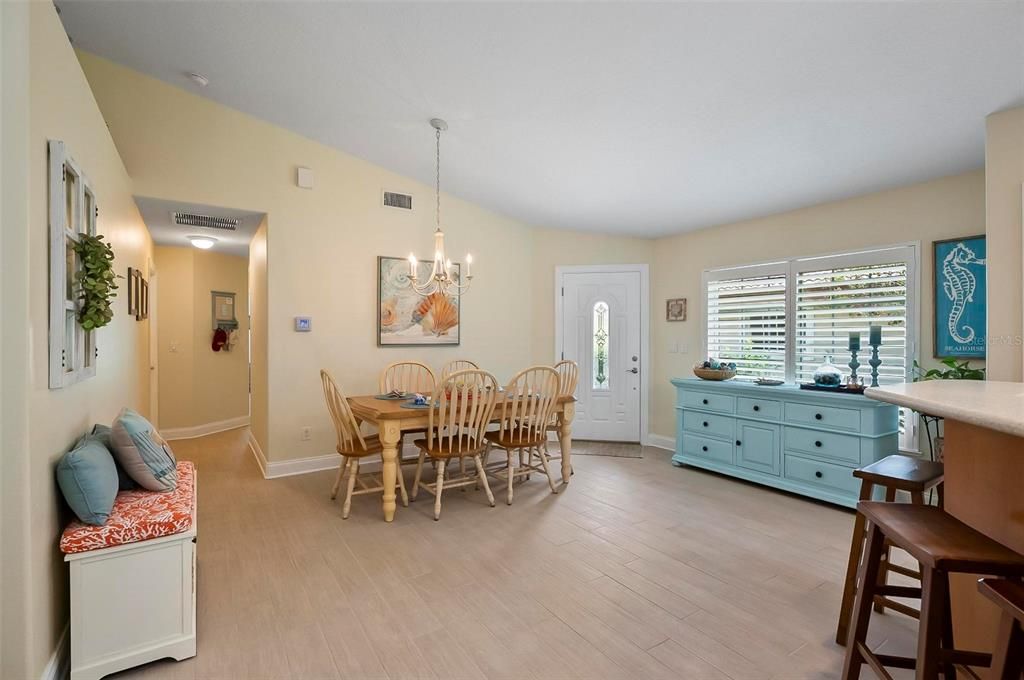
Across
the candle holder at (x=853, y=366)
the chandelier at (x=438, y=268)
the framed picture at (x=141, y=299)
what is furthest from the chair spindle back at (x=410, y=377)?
the candle holder at (x=853, y=366)

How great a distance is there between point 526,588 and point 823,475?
2.49 meters

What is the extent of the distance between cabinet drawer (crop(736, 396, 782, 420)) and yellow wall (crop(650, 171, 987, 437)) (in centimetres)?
102

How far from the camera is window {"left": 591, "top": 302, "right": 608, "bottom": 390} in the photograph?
5.51 meters

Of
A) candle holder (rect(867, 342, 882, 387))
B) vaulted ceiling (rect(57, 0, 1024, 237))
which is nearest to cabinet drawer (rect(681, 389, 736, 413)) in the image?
candle holder (rect(867, 342, 882, 387))

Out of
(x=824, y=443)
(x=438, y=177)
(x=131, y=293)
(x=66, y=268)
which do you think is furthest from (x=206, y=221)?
(x=824, y=443)

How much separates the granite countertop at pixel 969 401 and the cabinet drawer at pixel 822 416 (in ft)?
4.87

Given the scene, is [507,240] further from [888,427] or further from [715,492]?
[888,427]

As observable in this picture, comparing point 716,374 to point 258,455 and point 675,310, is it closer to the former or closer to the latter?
point 675,310

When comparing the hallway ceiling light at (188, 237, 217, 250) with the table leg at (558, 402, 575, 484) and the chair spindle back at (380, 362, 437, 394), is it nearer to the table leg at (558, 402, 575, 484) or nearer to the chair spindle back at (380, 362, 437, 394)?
the chair spindle back at (380, 362, 437, 394)

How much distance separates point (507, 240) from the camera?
17.9 feet

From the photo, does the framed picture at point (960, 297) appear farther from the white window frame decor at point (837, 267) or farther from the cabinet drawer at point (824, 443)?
the cabinet drawer at point (824, 443)

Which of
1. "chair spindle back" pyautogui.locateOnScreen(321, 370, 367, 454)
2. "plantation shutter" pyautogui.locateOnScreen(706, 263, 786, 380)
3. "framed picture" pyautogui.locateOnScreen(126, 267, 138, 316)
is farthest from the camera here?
"plantation shutter" pyautogui.locateOnScreen(706, 263, 786, 380)

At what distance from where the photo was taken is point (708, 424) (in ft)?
14.0

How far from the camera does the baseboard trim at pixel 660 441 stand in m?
5.18
